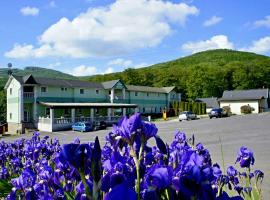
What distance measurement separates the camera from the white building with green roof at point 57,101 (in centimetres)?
4531

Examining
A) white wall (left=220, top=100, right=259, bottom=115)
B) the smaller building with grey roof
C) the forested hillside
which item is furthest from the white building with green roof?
the smaller building with grey roof

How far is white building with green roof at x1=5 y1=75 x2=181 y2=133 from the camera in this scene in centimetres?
4531

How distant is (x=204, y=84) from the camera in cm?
9456

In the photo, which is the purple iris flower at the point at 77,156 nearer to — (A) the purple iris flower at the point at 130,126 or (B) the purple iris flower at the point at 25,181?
(A) the purple iris flower at the point at 130,126

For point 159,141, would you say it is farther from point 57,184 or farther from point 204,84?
point 204,84

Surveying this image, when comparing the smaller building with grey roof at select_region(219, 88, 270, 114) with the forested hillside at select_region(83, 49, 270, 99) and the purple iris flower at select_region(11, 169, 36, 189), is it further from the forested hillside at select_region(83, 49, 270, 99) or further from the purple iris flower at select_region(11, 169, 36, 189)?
the purple iris flower at select_region(11, 169, 36, 189)

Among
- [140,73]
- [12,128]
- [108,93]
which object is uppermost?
[140,73]

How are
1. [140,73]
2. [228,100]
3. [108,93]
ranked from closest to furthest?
[108,93], [228,100], [140,73]

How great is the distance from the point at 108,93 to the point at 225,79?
176 ft

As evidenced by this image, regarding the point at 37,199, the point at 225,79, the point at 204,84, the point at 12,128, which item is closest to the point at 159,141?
the point at 37,199

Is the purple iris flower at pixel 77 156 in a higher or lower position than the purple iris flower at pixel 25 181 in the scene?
higher

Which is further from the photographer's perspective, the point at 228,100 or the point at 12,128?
the point at 228,100

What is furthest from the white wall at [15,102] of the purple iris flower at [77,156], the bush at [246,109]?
the bush at [246,109]

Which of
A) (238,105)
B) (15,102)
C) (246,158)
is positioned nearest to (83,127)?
(15,102)
